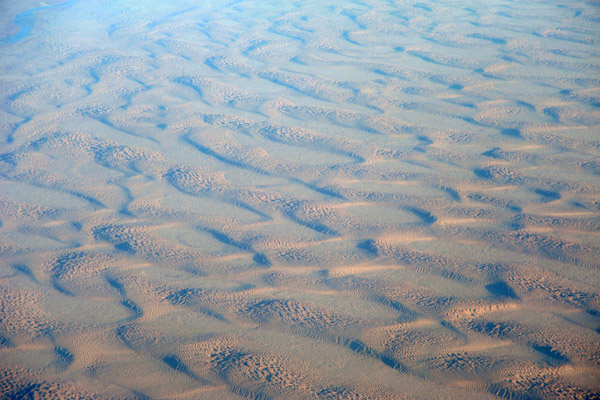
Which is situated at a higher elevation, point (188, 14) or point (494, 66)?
point (188, 14)

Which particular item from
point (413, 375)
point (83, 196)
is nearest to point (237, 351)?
point (413, 375)

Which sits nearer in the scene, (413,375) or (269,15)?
(413,375)

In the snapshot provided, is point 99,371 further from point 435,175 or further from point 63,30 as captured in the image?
point 63,30

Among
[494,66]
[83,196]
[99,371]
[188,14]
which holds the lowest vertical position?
[99,371]

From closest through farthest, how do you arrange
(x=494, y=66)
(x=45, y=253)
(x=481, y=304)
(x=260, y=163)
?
(x=481, y=304) < (x=45, y=253) < (x=260, y=163) < (x=494, y=66)

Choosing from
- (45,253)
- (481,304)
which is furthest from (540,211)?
(45,253)

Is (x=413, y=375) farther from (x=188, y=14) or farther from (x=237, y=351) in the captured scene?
(x=188, y=14)

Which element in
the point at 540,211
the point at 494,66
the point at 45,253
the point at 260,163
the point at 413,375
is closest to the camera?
the point at 413,375
